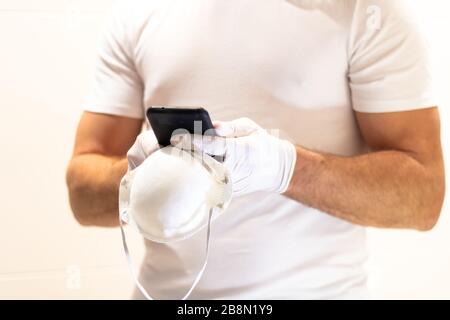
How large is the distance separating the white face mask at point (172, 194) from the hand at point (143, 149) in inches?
1.8

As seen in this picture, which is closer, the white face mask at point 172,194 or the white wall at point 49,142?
the white face mask at point 172,194

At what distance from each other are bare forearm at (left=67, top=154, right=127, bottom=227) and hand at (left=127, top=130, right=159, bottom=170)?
0.16 m

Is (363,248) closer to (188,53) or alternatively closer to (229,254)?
(229,254)

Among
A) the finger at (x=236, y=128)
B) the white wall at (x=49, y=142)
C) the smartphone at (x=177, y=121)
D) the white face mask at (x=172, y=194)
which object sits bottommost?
the white wall at (x=49, y=142)

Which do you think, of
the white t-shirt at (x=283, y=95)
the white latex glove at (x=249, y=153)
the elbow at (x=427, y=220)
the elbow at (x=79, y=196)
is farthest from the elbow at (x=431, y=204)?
the elbow at (x=79, y=196)

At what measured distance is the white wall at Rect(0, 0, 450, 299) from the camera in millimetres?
1119

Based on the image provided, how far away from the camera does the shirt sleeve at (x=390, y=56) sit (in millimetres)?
774

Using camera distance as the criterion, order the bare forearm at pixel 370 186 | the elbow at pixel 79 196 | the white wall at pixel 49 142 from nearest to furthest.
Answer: the bare forearm at pixel 370 186 < the elbow at pixel 79 196 < the white wall at pixel 49 142

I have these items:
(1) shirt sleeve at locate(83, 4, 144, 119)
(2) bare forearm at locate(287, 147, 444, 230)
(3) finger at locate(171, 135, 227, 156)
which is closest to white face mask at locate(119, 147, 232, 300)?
(3) finger at locate(171, 135, 227, 156)

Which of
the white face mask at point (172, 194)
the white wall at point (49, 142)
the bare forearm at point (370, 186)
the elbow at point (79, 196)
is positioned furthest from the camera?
the white wall at point (49, 142)

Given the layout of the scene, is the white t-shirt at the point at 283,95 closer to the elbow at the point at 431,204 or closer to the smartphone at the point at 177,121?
the elbow at the point at 431,204
